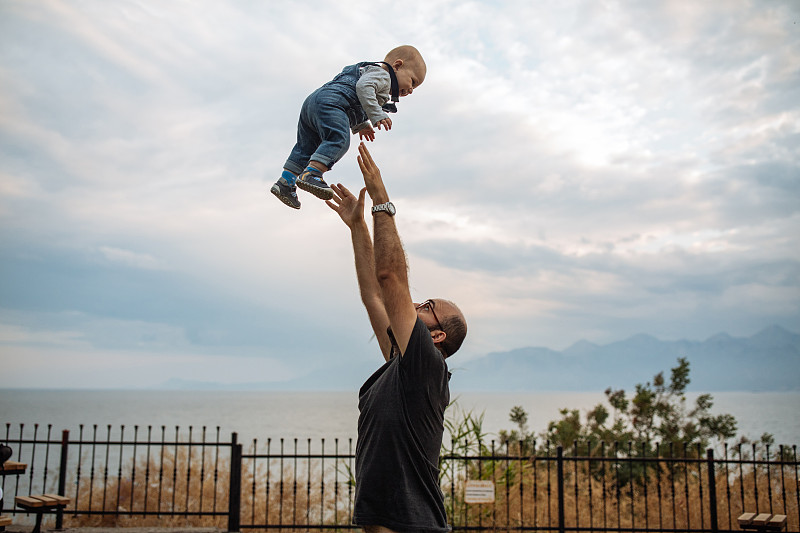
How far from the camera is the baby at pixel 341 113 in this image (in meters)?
2.31

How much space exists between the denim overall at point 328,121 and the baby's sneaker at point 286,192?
7 cm

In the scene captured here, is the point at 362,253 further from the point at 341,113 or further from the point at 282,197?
the point at 341,113

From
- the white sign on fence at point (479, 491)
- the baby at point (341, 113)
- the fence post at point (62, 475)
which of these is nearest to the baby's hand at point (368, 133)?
the baby at point (341, 113)

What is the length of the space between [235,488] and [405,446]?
6395 mm

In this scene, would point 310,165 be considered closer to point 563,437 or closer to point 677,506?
point 677,506

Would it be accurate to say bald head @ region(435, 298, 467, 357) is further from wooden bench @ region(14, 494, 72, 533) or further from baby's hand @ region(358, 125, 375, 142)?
wooden bench @ region(14, 494, 72, 533)

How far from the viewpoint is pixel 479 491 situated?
6973 millimetres

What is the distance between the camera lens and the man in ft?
7.04

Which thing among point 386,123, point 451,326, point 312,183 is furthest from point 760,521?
point 312,183

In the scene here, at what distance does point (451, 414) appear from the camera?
26.0 feet

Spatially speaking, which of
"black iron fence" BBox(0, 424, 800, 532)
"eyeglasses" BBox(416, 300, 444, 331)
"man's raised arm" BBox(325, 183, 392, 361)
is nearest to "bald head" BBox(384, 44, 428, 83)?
"man's raised arm" BBox(325, 183, 392, 361)

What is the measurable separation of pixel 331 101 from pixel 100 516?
8.42 m

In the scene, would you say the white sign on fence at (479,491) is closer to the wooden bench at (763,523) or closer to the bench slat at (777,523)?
the wooden bench at (763,523)

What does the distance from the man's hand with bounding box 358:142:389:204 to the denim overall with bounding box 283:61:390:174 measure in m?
0.07
